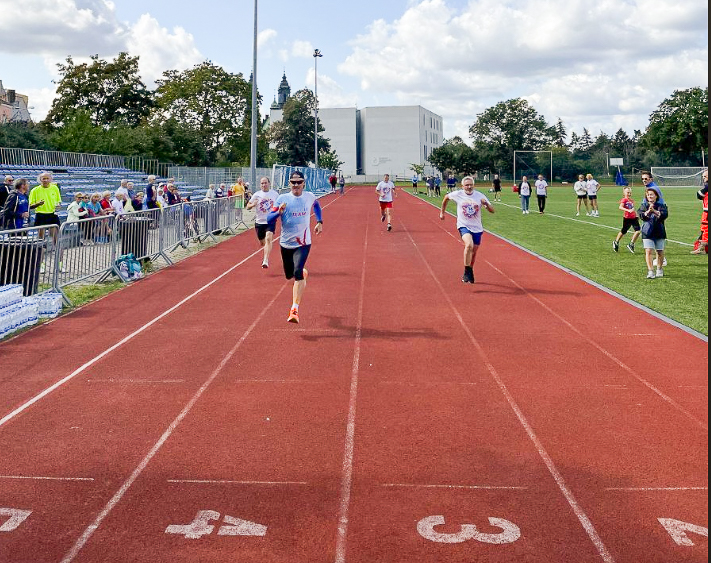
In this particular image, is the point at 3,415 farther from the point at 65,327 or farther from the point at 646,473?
the point at 646,473

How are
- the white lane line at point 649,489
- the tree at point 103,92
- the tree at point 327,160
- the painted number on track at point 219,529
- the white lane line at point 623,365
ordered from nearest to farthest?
A: the painted number on track at point 219,529, the white lane line at point 649,489, the white lane line at point 623,365, the tree at point 103,92, the tree at point 327,160

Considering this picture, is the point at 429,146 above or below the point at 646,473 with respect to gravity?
above

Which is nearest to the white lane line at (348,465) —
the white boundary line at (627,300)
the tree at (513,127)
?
the white boundary line at (627,300)

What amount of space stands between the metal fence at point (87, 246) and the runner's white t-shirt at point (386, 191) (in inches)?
260

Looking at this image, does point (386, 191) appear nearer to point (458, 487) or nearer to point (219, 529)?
point (458, 487)

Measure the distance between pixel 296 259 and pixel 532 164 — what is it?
322ft

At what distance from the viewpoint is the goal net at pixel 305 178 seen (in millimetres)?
47688

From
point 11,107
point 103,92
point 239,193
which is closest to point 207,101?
point 103,92

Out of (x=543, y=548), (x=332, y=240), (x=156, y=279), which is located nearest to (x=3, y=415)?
(x=543, y=548)

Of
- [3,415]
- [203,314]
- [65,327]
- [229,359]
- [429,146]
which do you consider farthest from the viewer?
[429,146]

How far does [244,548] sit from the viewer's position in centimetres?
432

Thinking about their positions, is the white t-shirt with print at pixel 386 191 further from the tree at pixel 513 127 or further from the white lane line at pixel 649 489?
the tree at pixel 513 127

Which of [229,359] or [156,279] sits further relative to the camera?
[156,279]

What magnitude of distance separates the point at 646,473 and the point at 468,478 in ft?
4.01
